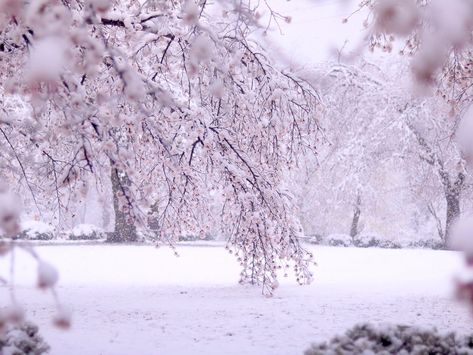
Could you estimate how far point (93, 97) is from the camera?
24.7 feet

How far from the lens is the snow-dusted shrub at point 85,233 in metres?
27.9

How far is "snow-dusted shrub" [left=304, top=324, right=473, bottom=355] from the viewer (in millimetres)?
4074

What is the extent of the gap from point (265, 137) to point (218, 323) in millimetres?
2620

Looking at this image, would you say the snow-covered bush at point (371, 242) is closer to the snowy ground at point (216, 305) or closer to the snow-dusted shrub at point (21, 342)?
the snowy ground at point (216, 305)

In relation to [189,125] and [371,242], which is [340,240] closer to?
[371,242]

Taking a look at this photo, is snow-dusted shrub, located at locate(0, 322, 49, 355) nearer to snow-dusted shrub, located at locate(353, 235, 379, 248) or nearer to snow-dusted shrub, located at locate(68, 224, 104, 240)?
snow-dusted shrub, located at locate(68, 224, 104, 240)

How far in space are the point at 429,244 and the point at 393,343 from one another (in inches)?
1011

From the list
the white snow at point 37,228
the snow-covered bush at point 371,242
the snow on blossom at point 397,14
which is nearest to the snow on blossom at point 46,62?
the snow on blossom at point 397,14

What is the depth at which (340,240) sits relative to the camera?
1145 inches

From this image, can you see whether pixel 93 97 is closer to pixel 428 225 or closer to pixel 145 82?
pixel 145 82

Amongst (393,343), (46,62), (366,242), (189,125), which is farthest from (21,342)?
(366,242)

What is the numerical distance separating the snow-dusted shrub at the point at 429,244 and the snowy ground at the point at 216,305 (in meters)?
9.39

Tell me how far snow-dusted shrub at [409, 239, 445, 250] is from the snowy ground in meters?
9.39

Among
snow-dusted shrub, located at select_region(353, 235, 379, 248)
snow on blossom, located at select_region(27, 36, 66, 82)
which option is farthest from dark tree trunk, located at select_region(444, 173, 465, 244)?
snow on blossom, located at select_region(27, 36, 66, 82)
